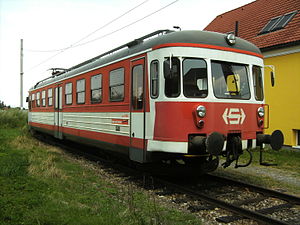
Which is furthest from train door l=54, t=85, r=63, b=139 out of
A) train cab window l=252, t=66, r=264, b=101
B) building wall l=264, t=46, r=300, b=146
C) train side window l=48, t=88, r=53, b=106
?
building wall l=264, t=46, r=300, b=146

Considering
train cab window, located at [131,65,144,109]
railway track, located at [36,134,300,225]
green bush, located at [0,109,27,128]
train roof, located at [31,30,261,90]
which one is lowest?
railway track, located at [36,134,300,225]

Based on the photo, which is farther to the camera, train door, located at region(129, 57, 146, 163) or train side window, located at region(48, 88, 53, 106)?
train side window, located at region(48, 88, 53, 106)

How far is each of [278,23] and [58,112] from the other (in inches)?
399

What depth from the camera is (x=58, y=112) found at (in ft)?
44.6

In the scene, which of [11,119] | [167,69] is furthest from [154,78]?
[11,119]

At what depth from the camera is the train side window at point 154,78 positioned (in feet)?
21.6

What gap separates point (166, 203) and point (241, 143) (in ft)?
6.68

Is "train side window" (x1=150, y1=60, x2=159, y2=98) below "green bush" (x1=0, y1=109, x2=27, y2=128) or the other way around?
the other way around

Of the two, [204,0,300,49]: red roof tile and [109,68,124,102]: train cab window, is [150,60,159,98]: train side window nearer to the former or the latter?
[109,68,124,102]: train cab window

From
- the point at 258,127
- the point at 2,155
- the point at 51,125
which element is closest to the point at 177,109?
the point at 258,127

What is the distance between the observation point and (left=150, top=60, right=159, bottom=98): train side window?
21.6 feet

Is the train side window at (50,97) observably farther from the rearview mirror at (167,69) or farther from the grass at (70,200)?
the rearview mirror at (167,69)

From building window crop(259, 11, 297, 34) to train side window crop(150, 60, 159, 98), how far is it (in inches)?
361

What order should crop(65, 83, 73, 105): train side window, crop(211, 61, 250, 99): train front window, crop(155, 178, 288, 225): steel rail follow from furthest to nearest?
crop(65, 83, 73, 105): train side window, crop(211, 61, 250, 99): train front window, crop(155, 178, 288, 225): steel rail
